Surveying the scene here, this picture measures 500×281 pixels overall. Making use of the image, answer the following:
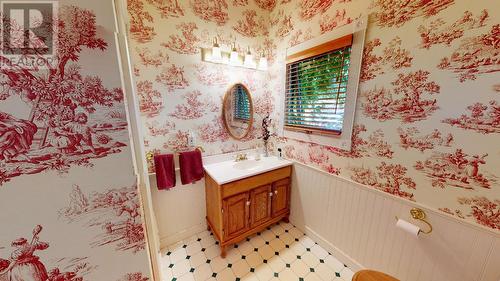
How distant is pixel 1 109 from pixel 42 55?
135 millimetres

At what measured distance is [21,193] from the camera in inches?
15.3

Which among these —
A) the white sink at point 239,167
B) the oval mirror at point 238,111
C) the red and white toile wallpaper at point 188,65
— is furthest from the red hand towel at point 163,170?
the oval mirror at point 238,111

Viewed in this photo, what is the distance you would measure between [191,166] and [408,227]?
1.80 meters

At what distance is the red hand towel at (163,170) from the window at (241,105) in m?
0.86

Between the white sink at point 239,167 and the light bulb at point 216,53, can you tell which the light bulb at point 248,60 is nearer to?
the light bulb at point 216,53

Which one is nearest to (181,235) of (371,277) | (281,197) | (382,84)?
(281,197)

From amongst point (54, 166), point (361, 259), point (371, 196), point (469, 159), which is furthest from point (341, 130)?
point (54, 166)

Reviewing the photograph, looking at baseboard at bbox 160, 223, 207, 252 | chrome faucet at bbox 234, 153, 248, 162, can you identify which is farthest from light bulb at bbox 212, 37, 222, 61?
baseboard at bbox 160, 223, 207, 252

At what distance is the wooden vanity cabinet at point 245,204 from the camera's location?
64.9 inches

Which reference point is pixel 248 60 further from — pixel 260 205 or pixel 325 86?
pixel 260 205

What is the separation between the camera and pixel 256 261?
170 centimetres

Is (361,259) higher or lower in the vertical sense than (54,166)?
lower

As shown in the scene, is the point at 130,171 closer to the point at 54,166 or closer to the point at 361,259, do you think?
the point at 54,166

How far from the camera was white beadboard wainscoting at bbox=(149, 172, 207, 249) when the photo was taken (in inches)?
69.7
